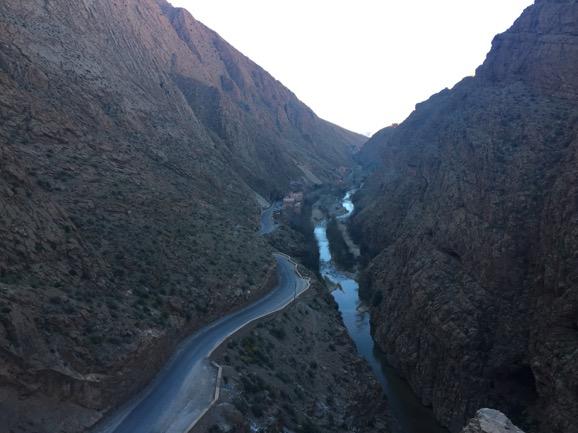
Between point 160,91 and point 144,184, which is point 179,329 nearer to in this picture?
point 144,184

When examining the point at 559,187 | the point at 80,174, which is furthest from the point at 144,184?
the point at 559,187

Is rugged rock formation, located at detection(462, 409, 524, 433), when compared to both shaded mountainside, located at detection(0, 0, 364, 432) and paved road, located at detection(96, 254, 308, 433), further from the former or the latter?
shaded mountainside, located at detection(0, 0, 364, 432)

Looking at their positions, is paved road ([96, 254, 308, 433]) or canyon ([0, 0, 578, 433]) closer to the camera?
paved road ([96, 254, 308, 433])

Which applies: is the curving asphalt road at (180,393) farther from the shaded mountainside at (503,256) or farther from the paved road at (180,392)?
the shaded mountainside at (503,256)

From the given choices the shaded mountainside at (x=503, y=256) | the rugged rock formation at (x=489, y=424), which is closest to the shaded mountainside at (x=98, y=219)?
the shaded mountainside at (x=503, y=256)

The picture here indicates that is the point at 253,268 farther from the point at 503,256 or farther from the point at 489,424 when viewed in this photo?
the point at 489,424

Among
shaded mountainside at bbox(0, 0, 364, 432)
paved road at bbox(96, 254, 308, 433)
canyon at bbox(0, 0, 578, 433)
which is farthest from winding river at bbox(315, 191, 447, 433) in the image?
paved road at bbox(96, 254, 308, 433)

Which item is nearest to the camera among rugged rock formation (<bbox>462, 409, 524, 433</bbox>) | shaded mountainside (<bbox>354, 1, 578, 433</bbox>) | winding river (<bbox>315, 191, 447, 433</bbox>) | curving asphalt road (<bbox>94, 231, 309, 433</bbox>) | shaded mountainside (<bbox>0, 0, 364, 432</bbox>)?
rugged rock formation (<bbox>462, 409, 524, 433</bbox>)
